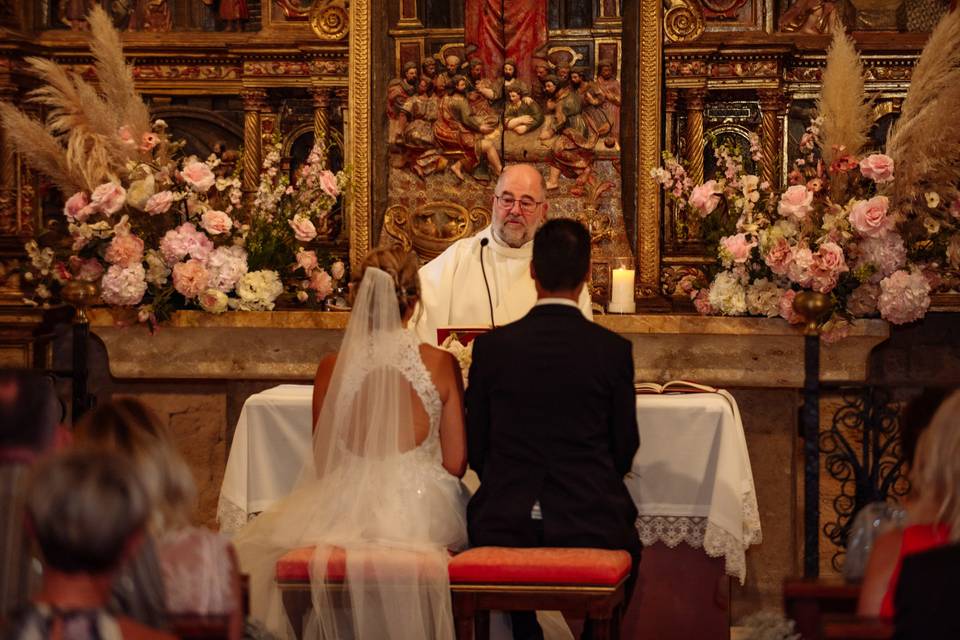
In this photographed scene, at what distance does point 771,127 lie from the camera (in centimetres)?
901

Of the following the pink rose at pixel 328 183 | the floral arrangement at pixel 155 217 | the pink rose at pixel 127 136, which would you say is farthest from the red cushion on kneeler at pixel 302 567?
the pink rose at pixel 127 136

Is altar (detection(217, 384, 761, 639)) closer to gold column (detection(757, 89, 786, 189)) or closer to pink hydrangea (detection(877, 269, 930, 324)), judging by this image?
pink hydrangea (detection(877, 269, 930, 324))

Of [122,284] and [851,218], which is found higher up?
[851,218]

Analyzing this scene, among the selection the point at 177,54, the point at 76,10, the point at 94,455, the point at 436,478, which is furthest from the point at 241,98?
the point at 94,455

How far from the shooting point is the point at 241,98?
9.56 m

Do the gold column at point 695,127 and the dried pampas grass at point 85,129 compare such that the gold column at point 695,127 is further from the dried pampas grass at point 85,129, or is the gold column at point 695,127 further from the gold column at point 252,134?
the dried pampas grass at point 85,129

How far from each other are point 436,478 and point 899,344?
4.36 meters

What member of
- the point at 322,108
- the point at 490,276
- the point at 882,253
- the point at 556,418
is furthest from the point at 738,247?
the point at 322,108

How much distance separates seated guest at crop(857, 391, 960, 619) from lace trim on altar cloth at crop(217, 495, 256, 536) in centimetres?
298

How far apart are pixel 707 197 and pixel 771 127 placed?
97.6 inches

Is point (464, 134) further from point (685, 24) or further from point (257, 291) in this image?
point (257, 291)

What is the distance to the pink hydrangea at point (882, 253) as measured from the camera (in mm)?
6426

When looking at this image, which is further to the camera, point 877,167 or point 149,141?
point 149,141

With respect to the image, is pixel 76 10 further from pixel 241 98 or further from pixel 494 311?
pixel 494 311
